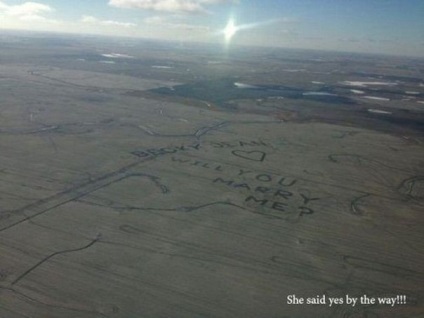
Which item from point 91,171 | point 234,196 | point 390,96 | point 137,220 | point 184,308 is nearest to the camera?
point 184,308

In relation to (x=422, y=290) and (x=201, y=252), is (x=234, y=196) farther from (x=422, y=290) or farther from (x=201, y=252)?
(x=422, y=290)

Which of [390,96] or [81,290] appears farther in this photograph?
[390,96]

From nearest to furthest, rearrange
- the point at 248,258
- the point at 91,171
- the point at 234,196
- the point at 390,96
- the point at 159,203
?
the point at 248,258 → the point at 159,203 → the point at 234,196 → the point at 91,171 → the point at 390,96

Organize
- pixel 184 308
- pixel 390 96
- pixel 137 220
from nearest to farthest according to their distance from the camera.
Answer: pixel 184 308, pixel 137 220, pixel 390 96

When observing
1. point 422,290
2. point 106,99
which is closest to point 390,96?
point 106,99

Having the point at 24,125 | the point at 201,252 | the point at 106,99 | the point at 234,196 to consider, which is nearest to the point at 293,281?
the point at 201,252

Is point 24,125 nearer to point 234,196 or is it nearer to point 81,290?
point 234,196
